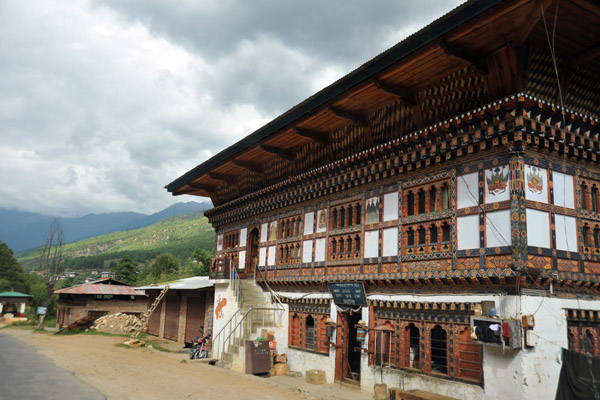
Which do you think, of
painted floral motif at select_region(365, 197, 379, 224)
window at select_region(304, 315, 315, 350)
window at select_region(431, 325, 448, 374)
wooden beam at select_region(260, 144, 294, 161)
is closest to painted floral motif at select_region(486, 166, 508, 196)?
window at select_region(431, 325, 448, 374)

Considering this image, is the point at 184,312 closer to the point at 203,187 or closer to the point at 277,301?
the point at 203,187

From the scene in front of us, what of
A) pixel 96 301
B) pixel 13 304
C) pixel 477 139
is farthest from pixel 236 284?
pixel 13 304

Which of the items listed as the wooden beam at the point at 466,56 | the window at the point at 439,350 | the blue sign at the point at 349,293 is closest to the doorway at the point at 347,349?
the blue sign at the point at 349,293

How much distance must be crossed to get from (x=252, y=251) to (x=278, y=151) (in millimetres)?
6215

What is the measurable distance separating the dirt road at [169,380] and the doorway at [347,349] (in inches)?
24.9

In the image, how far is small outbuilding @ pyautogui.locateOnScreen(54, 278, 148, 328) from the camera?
127 feet

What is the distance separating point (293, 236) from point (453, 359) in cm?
902

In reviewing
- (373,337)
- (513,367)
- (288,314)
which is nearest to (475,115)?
(513,367)

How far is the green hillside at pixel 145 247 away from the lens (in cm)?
13675

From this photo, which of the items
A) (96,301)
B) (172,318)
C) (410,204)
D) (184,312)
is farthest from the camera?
(96,301)

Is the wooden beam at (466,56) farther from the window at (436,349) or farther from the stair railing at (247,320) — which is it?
the stair railing at (247,320)

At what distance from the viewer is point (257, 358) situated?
1814 centimetres

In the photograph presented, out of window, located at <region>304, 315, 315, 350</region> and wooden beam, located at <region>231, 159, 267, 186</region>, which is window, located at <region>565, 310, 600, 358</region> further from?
wooden beam, located at <region>231, 159, 267, 186</region>

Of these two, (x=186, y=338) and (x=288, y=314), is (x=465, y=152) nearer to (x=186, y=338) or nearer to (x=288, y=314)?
(x=288, y=314)
